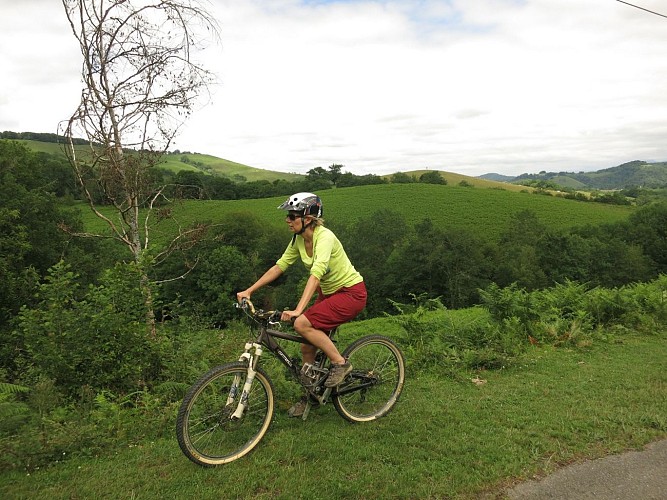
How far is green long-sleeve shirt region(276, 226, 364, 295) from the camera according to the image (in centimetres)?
436

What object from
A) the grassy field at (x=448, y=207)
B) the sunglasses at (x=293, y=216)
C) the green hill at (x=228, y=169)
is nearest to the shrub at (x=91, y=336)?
the sunglasses at (x=293, y=216)

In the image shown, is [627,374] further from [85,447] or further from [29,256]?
[29,256]

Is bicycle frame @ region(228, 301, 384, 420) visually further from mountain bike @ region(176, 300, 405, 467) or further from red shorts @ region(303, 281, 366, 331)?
red shorts @ region(303, 281, 366, 331)

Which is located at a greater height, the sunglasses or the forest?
the sunglasses

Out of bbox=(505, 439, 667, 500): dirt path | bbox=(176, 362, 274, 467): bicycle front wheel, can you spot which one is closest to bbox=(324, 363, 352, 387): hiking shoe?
bbox=(176, 362, 274, 467): bicycle front wheel

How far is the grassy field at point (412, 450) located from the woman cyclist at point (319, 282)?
79 cm

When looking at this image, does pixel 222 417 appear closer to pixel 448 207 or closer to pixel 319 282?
pixel 319 282

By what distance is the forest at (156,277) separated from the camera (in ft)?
18.9

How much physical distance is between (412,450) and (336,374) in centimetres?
107

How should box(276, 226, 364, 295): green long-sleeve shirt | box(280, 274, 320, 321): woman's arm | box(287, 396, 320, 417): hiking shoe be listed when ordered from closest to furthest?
box(280, 274, 320, 321): woman's arm < box(276, 226, 364, 295): green long-sleeve shirt < box(287, 396, 320, 417): hiking shoe

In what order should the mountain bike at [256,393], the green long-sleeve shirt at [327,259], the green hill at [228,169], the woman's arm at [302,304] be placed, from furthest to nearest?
the green hill at [228,169], the green long-sleeve shirt at [327,259], the woman's arm at [302,304], the mountain bike at [256,393]

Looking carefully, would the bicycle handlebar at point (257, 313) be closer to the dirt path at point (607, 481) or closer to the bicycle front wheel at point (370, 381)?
the bicycle front wheel at point (370, 381)

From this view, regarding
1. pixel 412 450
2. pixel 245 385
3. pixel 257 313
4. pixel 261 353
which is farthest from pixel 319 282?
pixel 412 450

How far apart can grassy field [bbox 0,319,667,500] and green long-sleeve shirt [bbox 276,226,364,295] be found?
1613 mm
